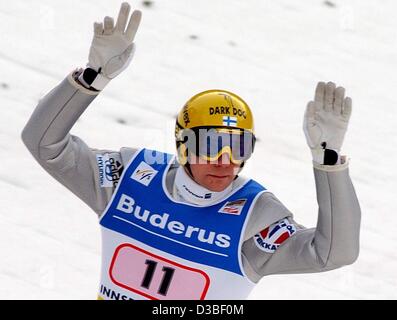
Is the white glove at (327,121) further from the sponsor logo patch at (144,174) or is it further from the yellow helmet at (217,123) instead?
the sponsor logo patch at (144,174)

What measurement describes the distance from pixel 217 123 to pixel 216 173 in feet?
0.67

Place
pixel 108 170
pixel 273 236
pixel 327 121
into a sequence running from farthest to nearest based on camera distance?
pixel 108 170
pixel 273 236
pixel 327 121

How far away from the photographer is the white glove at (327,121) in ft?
19.2

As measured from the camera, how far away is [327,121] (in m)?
5.91

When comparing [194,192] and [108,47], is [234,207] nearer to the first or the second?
[194,192]

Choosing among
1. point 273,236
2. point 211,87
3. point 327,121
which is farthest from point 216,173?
point 211,87

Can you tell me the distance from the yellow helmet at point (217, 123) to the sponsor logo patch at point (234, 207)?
239 mm

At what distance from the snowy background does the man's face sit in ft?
10.5

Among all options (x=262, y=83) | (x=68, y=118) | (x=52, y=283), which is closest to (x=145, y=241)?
(x=68, y=118)

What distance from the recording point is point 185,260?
631 centimetres

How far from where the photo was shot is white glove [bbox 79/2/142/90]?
20.0 ft

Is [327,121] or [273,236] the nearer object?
[327,121]

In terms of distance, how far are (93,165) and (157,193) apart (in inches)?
11.8

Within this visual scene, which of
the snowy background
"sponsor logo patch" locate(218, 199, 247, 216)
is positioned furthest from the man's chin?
the snowy background
